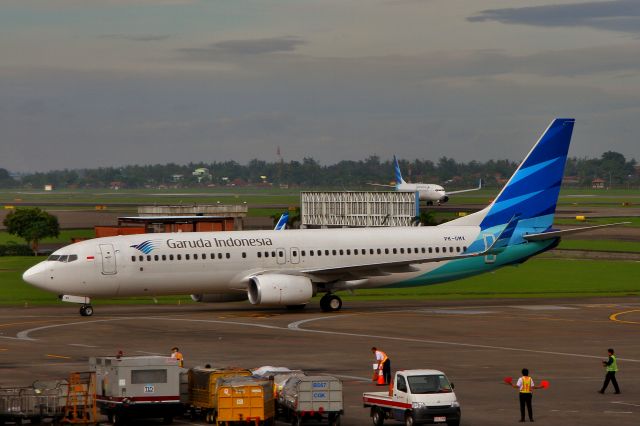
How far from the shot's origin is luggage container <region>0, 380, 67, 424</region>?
105 ft

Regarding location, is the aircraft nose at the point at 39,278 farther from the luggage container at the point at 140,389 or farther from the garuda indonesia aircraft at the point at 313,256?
the luggage container at the point at 140,389

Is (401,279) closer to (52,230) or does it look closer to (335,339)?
(335,339)

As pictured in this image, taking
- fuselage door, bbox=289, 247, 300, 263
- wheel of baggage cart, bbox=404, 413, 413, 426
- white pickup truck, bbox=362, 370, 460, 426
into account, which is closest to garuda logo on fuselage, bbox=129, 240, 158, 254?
fuselage door, bbox=289, 247, 300, 263

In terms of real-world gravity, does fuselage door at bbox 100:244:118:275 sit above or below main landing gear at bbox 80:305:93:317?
above

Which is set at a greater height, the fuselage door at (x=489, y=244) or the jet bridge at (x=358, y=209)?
the jet bridge at (x=358, y=209)

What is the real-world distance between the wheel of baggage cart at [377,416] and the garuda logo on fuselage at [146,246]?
31468 mm

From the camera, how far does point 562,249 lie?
366 feet

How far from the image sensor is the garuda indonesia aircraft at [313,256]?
61.7 metres

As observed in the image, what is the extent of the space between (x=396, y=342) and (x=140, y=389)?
20999 mm

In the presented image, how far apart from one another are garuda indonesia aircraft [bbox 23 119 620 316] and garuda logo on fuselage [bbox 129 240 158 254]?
0.17 ft

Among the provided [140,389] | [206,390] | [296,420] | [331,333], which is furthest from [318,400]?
[331,333]

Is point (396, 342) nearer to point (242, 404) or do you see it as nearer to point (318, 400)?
point (318, 400)

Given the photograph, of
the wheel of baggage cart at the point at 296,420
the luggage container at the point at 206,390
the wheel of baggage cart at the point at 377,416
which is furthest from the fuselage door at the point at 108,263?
the wheel of baggage cart at the point at 377,416

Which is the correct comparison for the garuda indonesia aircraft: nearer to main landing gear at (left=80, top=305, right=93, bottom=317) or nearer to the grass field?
main landing gear at (left=80, top=305, right=93, bottom=317)
